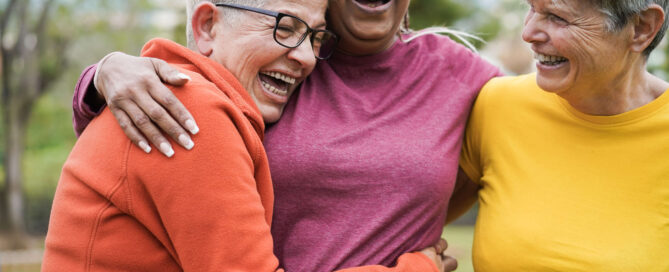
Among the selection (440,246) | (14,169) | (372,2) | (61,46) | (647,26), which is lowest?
(14,169)

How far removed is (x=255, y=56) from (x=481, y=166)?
104cm

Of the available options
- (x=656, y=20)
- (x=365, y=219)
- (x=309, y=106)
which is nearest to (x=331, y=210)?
(x=365, y=219)

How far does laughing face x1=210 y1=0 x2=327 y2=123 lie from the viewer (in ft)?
7.50

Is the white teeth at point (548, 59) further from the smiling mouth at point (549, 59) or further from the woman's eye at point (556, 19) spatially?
the woman's eye at point (556, 19)

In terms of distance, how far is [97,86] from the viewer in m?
2.12

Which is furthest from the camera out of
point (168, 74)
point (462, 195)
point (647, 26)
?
point (462, 195)

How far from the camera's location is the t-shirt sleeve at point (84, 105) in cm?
216

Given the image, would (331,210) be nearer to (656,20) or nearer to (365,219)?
(365,219)

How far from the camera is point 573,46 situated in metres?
2.24

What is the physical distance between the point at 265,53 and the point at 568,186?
116cm

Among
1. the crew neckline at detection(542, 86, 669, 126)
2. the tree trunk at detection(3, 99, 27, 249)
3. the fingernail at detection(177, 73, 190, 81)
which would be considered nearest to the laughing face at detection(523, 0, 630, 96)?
the crew neckline at detection(542, 86, 669, 126)

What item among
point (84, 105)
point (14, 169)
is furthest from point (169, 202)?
point (14, 169)

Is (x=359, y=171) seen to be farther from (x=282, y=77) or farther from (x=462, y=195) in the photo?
(x=462, y=195)

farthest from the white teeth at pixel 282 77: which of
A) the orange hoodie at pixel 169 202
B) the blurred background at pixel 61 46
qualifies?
the blurred background at pixel 61 46
